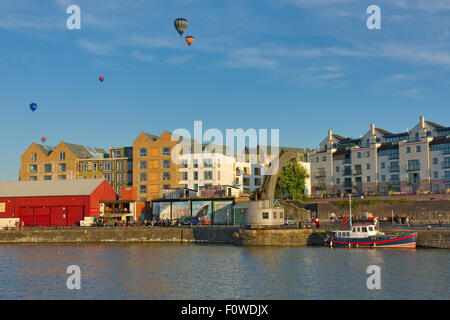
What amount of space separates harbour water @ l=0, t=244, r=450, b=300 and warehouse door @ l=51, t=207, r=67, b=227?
34.9 metres

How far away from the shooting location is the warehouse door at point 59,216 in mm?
94500

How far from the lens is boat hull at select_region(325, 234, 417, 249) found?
5756 cm

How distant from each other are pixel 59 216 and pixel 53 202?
3.10 meters

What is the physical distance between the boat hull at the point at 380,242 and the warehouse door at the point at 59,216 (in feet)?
183

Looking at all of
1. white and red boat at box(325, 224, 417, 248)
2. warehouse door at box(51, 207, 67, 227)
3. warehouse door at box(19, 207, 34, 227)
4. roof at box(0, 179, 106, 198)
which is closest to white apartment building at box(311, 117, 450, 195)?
white and red boat at box(325, 224, 417, 248)

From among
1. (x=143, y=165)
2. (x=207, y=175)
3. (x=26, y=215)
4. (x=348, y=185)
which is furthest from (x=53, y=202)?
(x=348, y=185)

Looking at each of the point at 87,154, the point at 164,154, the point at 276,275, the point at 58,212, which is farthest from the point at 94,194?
the point at 276,275

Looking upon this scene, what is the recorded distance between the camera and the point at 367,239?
59344mm

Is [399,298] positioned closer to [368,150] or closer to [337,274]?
[337,274]

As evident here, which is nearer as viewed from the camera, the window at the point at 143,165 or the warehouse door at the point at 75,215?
the warehouse door at the point at 75,215

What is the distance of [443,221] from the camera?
257 feet

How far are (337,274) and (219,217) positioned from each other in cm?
5021

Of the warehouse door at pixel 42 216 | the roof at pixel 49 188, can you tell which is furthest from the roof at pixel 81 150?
the warehouse door at pixel 42 216

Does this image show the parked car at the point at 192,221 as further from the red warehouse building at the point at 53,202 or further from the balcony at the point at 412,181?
the balcony at the point at 412,181
